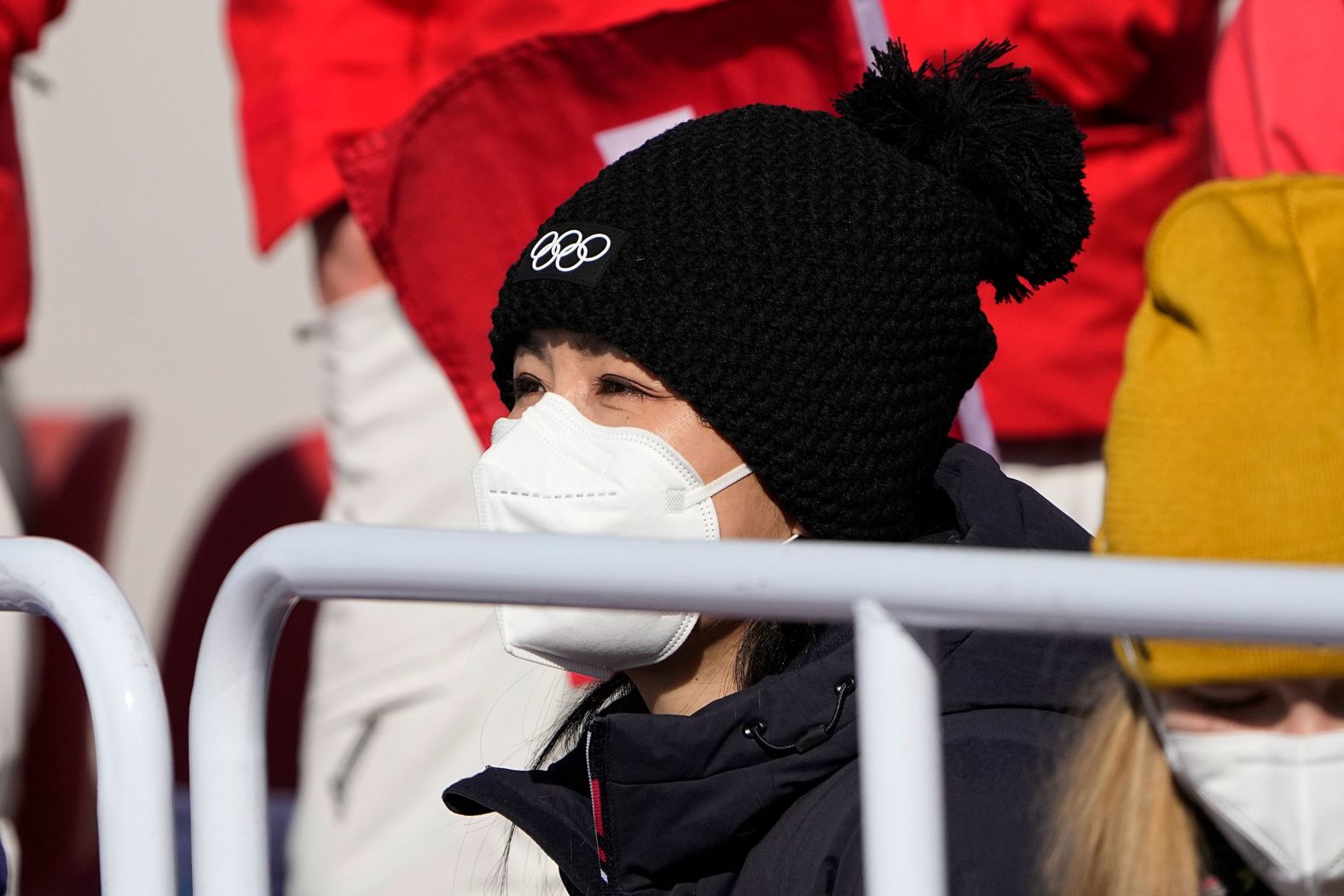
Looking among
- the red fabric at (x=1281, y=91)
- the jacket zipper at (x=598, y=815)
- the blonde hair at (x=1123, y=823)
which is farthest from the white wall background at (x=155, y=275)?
the blonde hair at (x=1123, y=823)

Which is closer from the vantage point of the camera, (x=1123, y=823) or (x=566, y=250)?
(x=1123, y=823)

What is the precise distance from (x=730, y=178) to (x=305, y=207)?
1323 mm

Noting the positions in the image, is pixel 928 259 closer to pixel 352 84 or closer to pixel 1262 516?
pixel 1262 516

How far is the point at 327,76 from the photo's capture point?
2.75 m

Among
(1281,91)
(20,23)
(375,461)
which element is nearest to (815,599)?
(1281,91)

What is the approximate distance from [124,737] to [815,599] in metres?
0.44

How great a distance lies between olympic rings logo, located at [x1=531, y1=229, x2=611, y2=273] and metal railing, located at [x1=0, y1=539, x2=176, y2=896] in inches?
25.5

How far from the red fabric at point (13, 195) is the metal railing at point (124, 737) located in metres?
1.94

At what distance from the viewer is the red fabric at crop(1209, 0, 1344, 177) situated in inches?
85.4

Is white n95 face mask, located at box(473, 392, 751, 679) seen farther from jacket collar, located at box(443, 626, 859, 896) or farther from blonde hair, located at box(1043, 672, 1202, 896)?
blonde hair, located at box(1043, 672, 1202, 896)

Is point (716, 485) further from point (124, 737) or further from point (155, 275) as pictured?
point (155, 275)

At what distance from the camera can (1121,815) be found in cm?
102

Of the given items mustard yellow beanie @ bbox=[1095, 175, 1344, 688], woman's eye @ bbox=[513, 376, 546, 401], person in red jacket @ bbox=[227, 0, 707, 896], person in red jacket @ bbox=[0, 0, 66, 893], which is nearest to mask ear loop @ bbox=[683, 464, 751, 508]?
woman's eye @ bbox=[513, 376, 546, 401]

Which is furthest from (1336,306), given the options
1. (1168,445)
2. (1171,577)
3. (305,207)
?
(305,207)
